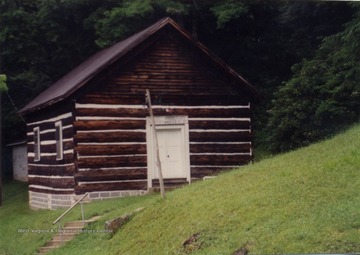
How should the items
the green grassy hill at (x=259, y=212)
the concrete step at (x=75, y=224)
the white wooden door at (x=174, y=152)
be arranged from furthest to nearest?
the white wooden door at (x=174, y=152), the concrete step at (x=75, y=224), the green grassy hill at (x=259, y=212)

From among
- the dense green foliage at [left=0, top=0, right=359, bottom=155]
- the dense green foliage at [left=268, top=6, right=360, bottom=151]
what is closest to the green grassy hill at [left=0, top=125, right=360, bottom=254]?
the dense green foliage at [left=268, top=6, right=360, bottom=151]

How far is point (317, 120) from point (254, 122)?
36.0 inches

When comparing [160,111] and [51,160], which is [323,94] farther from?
[51,160]

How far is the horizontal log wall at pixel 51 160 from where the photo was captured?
28.1 feet

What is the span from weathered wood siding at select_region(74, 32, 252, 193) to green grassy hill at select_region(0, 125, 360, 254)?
44 centimetres

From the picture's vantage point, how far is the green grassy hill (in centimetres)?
655

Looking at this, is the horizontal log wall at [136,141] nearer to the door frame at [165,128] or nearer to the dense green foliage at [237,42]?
the door frame at [165,128]

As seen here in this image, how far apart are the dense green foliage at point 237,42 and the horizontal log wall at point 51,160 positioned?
0.41 meters

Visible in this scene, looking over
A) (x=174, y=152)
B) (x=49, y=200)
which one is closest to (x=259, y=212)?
(x=174, y=152)

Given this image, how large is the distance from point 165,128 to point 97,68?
1.46m

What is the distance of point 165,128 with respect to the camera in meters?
9.77

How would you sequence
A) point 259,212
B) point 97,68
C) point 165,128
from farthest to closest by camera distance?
point 165,128 < point 97,68 < point 259,212

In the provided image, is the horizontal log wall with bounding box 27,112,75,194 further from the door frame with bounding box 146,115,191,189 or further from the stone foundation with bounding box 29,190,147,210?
the door frame with bounding box 146,115,191,189

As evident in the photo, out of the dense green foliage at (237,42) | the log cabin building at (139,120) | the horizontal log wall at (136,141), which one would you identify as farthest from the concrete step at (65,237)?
the dense green foliage at (237,42)
